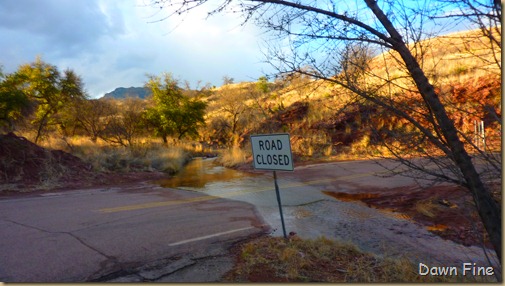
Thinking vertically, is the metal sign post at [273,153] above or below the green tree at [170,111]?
below

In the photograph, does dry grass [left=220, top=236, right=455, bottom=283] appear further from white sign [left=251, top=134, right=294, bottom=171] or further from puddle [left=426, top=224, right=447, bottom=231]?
puddle [left=426, top=224, right=447, bottom=231]

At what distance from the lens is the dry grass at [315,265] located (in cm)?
436

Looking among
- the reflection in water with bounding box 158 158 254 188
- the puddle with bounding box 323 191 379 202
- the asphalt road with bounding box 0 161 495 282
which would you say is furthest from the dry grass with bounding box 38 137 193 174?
the puddle with bounding box 323 191 379 202

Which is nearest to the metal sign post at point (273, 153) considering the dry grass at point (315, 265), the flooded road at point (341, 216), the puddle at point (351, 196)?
the dry grass at point (315, 265)

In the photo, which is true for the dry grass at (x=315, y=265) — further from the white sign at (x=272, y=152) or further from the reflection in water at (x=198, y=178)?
the reflection in water at (x=198, y=178)

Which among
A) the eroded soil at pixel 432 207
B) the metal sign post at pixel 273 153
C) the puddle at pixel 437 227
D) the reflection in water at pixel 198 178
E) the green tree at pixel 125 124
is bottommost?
the puddle at pixel 437 227

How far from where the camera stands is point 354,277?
438 centimetres

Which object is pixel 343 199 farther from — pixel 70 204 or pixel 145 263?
pixel 70 204

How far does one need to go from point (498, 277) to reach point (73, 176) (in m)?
15.1

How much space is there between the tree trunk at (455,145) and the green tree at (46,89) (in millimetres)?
23912

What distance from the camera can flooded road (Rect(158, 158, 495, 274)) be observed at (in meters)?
5.84

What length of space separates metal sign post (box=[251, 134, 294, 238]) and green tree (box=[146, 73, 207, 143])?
28.3 meters

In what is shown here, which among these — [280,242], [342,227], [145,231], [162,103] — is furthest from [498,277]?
[162,103]

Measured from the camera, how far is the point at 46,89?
24.3 m
